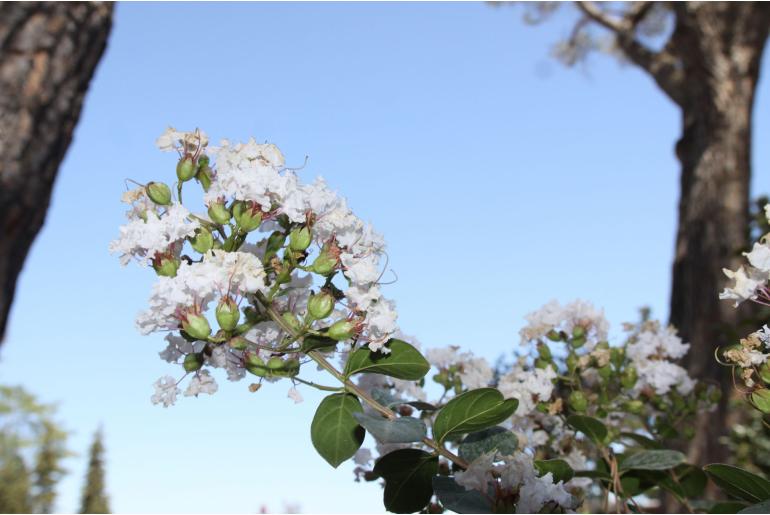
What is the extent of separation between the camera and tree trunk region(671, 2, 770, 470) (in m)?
3.92

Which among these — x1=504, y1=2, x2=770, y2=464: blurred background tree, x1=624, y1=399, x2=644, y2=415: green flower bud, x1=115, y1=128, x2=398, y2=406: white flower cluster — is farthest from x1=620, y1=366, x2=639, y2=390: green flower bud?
x1=504, y1=2, x2=770, y2=464: blurred background tree

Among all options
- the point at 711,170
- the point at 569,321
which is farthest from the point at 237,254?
the point at 711,170

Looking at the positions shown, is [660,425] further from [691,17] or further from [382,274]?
[691,17]

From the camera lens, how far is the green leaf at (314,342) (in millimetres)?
866

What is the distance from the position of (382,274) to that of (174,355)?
27 cm

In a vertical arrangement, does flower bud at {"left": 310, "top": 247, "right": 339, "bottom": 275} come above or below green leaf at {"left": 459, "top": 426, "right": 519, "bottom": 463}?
above

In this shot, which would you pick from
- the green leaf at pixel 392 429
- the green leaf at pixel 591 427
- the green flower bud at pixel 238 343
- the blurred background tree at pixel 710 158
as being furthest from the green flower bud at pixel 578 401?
the blurred background tree at pixel 710 158

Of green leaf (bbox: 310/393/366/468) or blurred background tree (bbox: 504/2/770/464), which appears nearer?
green leaf (bbox: 310/393/366/468)

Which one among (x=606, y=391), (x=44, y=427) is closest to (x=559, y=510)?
(x=606, y=391)

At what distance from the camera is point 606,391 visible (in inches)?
60.2

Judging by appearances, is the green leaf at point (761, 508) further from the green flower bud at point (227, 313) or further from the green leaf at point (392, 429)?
the green flower bud at point (227, 313)

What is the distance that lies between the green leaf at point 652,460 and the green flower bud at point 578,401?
120 millimetres

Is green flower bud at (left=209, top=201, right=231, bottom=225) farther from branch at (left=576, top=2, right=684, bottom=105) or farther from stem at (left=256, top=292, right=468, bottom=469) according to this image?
branch at (left=576, top=2, right=684, bottom=105)

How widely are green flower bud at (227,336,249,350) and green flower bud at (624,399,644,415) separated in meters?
0.93
